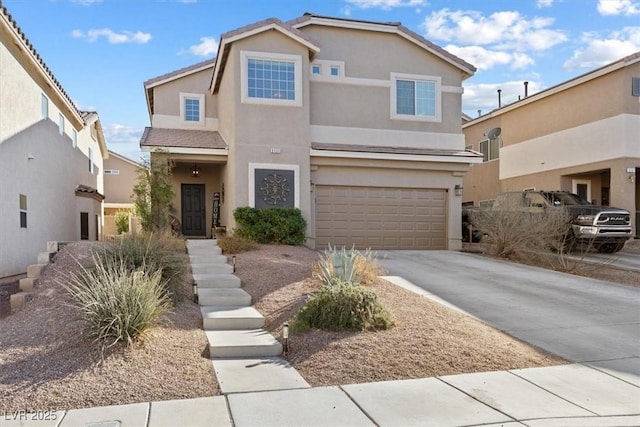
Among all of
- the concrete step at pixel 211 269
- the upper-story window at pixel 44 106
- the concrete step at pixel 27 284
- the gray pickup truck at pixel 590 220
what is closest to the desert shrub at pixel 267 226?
the concrete step at pixel 211 269

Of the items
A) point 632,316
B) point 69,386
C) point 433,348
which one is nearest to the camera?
point 69,386

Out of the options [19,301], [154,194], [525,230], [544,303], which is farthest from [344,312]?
A: [154,194]

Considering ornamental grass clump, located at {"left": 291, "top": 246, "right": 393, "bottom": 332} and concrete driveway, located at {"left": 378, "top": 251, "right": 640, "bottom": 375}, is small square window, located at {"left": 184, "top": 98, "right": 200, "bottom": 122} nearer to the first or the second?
concrete driveway, located at {"left": 378, "top": 251, "right": 640, "bottom": 375}

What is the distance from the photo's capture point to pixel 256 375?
17.4ft

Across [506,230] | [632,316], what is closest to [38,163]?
[506,230]

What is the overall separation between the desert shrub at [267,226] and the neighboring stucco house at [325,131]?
2.30 ft

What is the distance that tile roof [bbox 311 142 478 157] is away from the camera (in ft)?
49.8

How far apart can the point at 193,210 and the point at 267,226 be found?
19.0 feet

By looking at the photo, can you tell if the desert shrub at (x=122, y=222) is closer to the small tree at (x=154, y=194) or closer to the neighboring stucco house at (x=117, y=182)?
the neighboring stucco house at (x=117, y=182)

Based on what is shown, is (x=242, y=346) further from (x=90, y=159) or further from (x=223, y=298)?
(x=90, y=159)

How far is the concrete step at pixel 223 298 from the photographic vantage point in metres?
8.16

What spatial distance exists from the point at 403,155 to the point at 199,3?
26.0ft

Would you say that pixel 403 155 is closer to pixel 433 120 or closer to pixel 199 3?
pixel 433 120

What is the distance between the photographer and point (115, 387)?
4.73m
